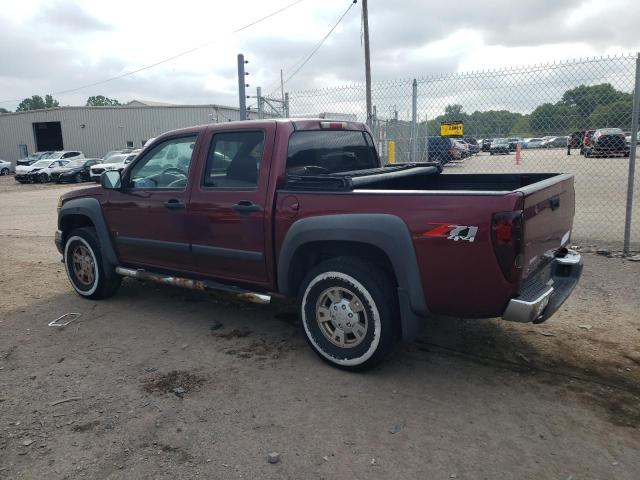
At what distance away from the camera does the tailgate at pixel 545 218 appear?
3.11m

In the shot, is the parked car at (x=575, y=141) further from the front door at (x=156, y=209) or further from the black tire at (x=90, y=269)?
the black tire at (x=90, y=269)

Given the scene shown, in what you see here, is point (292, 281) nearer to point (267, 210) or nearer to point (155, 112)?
point (267, 210)

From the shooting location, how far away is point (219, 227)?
4309 millimetres

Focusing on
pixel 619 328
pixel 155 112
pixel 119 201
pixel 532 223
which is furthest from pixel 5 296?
pixel 155 112

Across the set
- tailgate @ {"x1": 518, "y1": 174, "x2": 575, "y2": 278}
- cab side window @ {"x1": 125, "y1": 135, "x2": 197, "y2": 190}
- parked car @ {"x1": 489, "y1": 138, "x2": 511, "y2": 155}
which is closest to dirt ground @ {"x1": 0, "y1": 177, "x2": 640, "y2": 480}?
tailgate @ {"x1": 518, "y1": 174, "x2": 575, "y2": 278}

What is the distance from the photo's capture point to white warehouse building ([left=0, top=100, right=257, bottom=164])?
134 ft

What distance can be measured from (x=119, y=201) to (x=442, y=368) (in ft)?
11.4

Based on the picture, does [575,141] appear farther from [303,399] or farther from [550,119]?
[303,399]

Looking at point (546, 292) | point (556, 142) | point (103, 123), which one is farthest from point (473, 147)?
point (103, 123)

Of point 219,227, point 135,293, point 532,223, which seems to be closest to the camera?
point 532,223

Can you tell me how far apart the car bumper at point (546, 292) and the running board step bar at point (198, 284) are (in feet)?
6.22

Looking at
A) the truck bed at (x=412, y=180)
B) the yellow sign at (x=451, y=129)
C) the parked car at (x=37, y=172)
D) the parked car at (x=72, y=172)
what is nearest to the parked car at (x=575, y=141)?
the yellow sign at (x=451, y=129)

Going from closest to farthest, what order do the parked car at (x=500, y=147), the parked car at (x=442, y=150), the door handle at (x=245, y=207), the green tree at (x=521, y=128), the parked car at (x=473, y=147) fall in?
the door handle at (x=245, y=207) < the green tree at (x=521, y=128) < the parked car at (x=500, y=147) < the parked car at (x=473, y=147) < the parked car at (x=442, y=150)

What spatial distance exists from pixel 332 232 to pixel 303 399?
1145 millimetres
